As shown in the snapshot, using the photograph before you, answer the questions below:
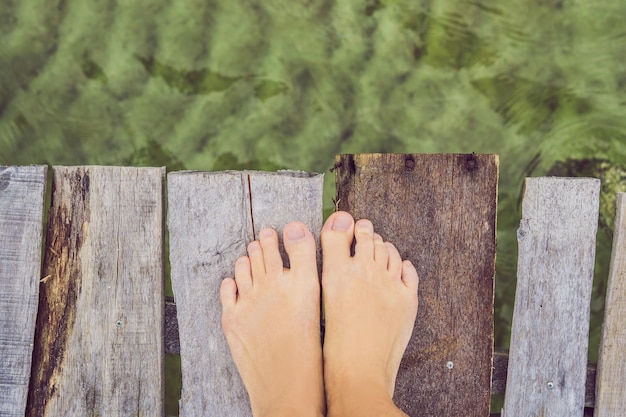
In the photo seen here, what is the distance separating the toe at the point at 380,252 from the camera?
1.38 metres

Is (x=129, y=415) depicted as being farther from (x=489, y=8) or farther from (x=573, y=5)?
(x=573, y=5)

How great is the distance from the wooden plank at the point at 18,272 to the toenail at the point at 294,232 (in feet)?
2.05

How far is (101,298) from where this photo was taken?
140 centimetres

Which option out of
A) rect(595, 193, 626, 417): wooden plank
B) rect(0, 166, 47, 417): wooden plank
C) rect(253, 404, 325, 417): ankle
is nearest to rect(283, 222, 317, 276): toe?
rect(253, 404, 325, 417): ankle

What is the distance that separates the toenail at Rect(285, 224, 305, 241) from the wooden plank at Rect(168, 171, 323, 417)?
0.07 ft

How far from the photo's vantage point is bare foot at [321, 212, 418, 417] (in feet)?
4.52

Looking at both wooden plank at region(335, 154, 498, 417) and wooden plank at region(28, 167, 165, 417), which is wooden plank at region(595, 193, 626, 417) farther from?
wooden plank at region(28, 167, 165, 417)

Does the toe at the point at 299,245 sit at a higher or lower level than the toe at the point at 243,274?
higher

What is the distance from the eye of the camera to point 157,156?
1884 millimetres

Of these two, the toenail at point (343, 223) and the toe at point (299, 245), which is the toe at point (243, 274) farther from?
the toenail at point (343, 223)

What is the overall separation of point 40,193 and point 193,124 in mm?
593

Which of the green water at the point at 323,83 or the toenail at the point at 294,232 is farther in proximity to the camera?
the green water at the point at 323,83

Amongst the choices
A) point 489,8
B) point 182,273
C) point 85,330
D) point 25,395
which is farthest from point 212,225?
point 489,8

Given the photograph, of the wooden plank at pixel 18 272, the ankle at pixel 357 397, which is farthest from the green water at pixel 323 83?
the ankle at pixel 357 397
